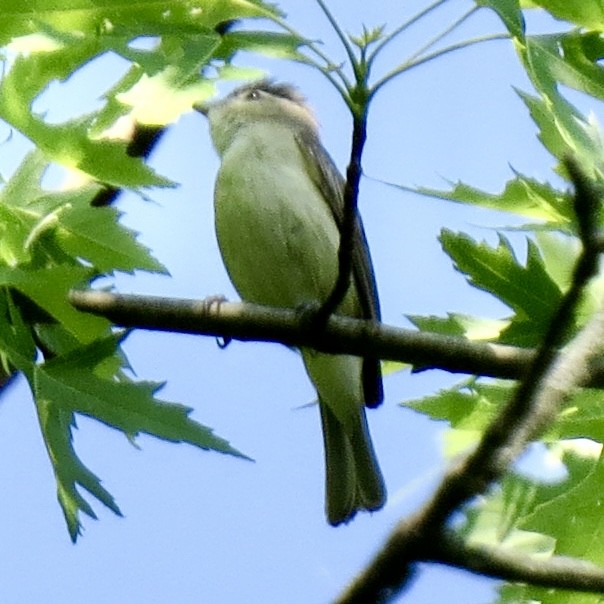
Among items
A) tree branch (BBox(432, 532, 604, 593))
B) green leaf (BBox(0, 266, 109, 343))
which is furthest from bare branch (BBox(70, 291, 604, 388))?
tree branch (BBox(432, 532, 604, 593))

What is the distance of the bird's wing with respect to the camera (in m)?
4.10

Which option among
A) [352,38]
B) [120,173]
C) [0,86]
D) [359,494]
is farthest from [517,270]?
[359,494]

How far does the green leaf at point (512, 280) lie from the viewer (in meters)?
2.55

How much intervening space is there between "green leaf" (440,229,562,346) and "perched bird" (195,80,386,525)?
3.13 ft

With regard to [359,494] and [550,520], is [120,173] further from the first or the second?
[359,494]

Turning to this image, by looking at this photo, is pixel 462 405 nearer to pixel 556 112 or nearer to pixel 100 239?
pixel 556 112

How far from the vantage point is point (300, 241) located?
392 centimetres

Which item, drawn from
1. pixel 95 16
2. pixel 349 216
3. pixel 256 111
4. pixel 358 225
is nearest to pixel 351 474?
pixel 358 225

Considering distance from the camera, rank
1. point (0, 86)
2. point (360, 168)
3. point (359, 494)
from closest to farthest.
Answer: point (360, 168) → point (0, 86) → point (359, 494)

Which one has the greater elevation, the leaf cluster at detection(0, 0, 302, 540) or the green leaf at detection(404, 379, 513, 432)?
the leaf cluster at detection(0, 0, 302, 540)

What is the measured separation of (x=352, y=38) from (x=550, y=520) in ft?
3.48

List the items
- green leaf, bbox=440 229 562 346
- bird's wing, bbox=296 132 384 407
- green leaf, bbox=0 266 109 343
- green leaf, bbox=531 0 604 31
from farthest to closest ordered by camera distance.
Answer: bird's wing, bbox=296 132 384 407
green leaf, bbox=0 266 109 343
green leaf, bbox=440 229 562 346
green leaf, bbox=531 0 604 31

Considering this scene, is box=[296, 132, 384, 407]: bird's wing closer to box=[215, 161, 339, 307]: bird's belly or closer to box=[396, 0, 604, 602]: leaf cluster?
box=[215, 161, 339, 307]: bird's belly

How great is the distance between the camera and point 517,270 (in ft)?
8.43
